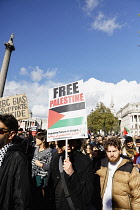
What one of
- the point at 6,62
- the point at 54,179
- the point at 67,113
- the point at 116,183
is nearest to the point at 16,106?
the point at 67,113

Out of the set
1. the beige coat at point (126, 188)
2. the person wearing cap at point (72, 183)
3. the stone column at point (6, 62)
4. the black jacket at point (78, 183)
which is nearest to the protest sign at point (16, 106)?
the person wearing cap at point (72, 183)

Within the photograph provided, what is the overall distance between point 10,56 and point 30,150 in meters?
17.5

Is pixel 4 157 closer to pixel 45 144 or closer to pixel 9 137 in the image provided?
pixel 9 137

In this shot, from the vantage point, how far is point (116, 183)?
9.82ft

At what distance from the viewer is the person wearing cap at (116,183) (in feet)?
9.39

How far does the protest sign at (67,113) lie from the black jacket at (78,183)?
42 centimetres

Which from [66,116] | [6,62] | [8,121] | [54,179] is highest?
[6,62]

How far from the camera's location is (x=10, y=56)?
789 inches

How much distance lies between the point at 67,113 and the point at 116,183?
149cm

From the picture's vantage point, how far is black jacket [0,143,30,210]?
72.2 inches

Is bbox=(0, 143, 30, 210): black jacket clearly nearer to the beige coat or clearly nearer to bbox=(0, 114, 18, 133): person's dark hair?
bbox=(0, 114, 18, 133): person's dark hair

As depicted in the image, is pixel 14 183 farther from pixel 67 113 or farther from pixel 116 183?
pixel 116 183

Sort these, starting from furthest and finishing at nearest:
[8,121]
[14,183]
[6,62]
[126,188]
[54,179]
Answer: [6,62], [126,188], [54,179], [8,121], [14,183]

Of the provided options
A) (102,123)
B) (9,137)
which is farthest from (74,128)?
(102,123)
